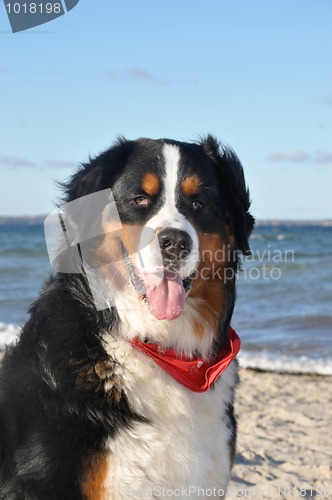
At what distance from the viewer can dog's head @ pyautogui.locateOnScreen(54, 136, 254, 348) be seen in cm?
348

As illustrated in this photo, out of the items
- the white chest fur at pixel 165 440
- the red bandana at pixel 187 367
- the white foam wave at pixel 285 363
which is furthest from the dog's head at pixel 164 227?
the white foam wave at pixel 285 363

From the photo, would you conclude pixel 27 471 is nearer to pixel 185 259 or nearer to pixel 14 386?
pixel 14 386

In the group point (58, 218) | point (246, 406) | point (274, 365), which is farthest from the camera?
point (274, 365)

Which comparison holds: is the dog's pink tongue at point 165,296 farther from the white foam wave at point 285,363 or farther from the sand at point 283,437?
the white foam wave at point 285,363

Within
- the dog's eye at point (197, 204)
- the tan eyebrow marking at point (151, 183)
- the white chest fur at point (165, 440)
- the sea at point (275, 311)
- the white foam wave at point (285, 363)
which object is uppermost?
the tan eyebrow marking at point (151, 183)

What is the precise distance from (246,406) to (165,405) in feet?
13.9

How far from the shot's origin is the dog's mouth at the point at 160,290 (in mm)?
3514

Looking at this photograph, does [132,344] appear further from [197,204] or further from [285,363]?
[285,363]

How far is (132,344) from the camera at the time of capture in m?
3.45

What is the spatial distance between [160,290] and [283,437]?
3656 millimetres

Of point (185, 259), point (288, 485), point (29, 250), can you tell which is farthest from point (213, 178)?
point (29, 250)

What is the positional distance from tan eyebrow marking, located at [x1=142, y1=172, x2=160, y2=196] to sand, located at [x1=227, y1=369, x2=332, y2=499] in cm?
261

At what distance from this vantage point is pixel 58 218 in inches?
147

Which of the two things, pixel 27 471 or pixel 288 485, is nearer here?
pixel 27 471
